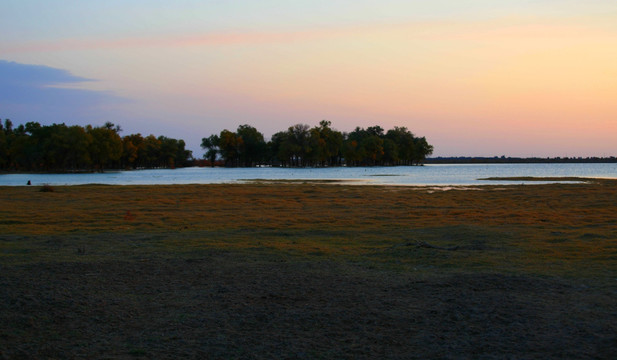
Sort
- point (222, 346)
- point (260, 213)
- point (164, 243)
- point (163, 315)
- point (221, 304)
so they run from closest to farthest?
1. point (222, 346)
2. point (163, 315)
3. point (221, 304)
4. point (164, 243)
5. point (260, 213)

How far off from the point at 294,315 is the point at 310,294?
1.14 m

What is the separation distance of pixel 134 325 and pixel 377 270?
16.6ft

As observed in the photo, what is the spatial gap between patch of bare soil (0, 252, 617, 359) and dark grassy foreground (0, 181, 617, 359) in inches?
1.0

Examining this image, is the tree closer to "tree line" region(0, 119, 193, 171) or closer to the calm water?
"tree line" region(0, 119, 193, 171)

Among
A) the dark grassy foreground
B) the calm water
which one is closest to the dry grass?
the dark grassy foreground

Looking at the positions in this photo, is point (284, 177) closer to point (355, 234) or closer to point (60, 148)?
point (60, 148)

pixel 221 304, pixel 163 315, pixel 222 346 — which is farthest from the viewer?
pixel 221 304

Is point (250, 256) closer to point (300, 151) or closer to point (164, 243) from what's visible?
point (164, 243)

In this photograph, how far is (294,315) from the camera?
773cm

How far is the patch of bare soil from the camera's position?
635cm

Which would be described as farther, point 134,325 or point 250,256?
point 250,256

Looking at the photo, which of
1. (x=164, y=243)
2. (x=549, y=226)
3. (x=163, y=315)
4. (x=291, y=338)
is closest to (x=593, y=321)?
(x=291, y=338)

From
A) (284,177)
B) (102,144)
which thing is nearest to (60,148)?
(102,144)

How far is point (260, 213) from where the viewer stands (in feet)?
81.7
